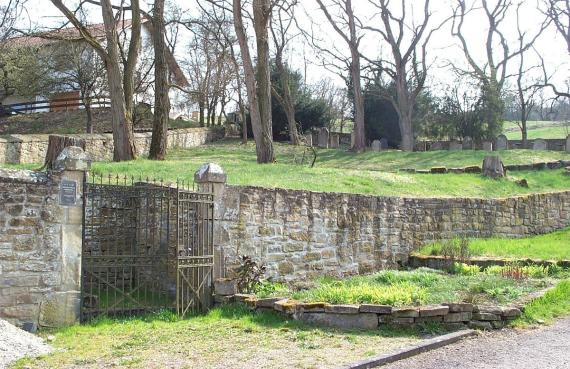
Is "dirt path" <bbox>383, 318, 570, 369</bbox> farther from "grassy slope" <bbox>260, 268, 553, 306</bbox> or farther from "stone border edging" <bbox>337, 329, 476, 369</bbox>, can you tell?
"grassy slope" <bbox>260, 268, 553, 306</bbox>

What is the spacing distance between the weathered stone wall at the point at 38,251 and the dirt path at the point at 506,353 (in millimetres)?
4659

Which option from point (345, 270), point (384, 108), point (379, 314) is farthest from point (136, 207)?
point (384, 108)

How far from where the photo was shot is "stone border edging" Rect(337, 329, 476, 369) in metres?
7.11

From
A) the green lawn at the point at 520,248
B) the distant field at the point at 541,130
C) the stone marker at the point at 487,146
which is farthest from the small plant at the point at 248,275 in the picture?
the distant field at the point at 541,130

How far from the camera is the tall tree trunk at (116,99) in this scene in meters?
20.1

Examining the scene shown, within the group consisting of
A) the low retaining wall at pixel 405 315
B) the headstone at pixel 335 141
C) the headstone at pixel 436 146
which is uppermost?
the headstone at pixel 335 141

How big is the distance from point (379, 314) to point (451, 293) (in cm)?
186

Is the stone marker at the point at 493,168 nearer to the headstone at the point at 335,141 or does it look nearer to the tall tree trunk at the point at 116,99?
the tall tree trunk at the point at 116,99

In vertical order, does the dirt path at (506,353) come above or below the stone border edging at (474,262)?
below

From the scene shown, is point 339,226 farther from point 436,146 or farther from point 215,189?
point 436,146

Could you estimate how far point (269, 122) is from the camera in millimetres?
22016

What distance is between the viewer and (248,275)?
11141mm

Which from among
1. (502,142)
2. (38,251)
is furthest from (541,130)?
(38,251)

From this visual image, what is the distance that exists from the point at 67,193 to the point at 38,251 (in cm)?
88
